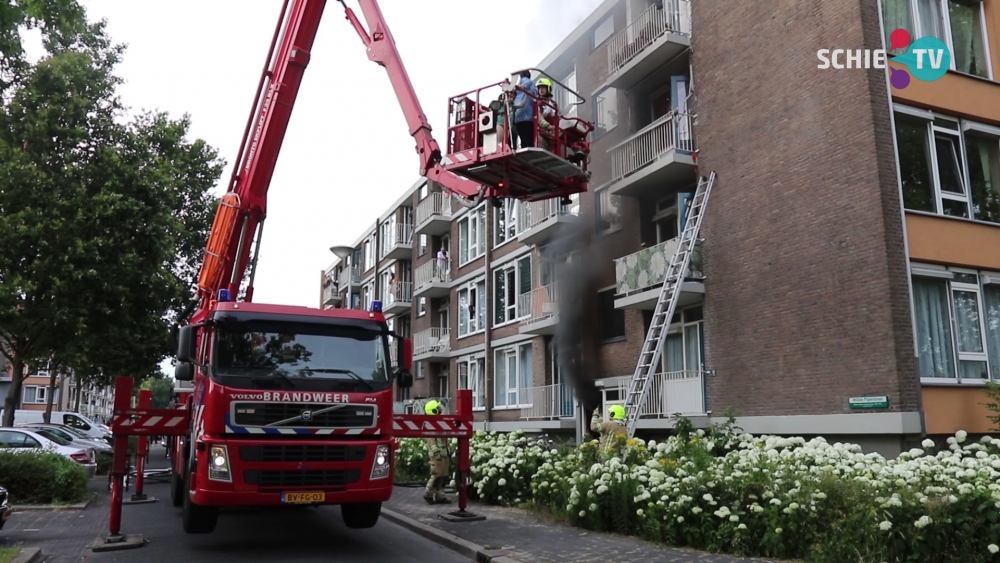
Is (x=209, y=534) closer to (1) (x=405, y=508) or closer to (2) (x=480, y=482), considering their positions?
(1) (x=405, y=508)

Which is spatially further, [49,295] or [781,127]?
[49,295]

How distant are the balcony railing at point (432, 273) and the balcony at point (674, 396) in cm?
1578

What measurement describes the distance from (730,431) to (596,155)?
10.0 metres

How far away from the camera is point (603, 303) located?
2064 centimetres

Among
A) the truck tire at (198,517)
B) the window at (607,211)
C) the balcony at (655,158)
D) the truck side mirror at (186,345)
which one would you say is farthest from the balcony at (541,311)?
the truck side mirror at (186,345)

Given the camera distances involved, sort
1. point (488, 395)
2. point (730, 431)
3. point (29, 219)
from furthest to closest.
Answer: point (488, 395), point (29, 219), point (730, 431)

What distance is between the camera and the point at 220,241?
40.6ft

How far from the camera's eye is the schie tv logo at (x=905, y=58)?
13.4m

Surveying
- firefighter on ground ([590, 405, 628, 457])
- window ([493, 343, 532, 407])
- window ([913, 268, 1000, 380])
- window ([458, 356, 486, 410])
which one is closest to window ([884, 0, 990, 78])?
window ([913, 268, 1000, 380])

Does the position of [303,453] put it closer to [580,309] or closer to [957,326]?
[957,326]

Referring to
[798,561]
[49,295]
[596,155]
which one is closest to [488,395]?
[596,155]

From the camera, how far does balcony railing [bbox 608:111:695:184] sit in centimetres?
1717

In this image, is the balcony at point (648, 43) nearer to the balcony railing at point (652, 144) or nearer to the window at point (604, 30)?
the balcony railing at point (652, 144)

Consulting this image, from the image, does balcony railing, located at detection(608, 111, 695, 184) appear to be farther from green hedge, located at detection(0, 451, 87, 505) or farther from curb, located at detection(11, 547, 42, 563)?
curb, located at detection(11, 547, 42, 563)
